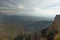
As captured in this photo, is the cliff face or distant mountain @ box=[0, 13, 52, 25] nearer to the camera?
the cliff face

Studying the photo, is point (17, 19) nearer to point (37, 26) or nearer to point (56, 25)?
point (37, 26)

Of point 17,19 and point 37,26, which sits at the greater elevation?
point 17,19

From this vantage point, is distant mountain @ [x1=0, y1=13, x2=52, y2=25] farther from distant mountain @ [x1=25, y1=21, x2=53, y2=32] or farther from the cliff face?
the cliff face

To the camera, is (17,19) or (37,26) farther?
(17,19)

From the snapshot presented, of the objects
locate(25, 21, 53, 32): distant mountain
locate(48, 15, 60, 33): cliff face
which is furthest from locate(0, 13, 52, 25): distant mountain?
locate(48, 15, 60, 33): cliff face

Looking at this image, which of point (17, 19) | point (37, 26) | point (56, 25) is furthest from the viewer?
point (17, 19)

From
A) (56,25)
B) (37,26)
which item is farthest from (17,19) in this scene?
(56,25)

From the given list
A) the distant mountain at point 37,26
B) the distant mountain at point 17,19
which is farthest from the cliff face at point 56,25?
the distant mountain at point 17,19

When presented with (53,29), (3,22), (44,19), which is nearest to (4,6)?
(3,22)

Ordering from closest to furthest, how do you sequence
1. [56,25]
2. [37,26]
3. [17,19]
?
1. [56,25]
2. [37,26]
3. [17,19]

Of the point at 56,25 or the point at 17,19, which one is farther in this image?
the point at 17,19

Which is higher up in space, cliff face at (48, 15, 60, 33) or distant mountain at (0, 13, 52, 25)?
distant mountain at (0, 13, 52, 25)
